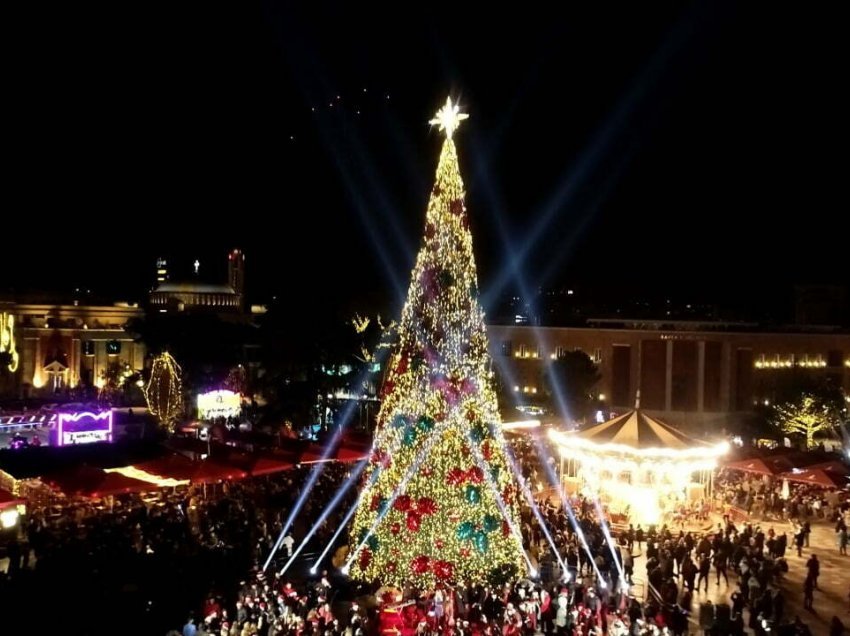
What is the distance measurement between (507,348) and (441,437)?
118 feet

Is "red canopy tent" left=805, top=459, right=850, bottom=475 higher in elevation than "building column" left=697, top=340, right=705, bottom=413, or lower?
lower

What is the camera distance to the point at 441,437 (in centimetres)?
1311

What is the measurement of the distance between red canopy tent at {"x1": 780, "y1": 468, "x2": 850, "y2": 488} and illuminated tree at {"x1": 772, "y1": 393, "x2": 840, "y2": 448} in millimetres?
13530

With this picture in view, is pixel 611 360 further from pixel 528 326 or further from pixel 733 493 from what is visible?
pixel 733 493

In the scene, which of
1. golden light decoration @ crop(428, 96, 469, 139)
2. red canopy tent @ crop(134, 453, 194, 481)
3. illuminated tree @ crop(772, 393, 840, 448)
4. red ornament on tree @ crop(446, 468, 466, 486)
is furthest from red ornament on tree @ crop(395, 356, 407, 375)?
illuminated tree @ crop(772, 393, 840, 448)

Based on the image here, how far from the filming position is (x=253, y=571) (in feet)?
47.9

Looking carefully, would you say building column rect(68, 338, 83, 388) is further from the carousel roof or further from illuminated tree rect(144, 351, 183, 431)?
the carousel roof

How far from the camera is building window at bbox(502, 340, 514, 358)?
48.6 metres

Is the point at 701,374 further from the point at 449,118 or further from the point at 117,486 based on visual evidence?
the point at 449,118

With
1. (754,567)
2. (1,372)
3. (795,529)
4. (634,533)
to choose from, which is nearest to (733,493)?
(795,529)

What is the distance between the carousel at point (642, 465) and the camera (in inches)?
839

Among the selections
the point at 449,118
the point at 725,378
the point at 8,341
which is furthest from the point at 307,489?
the point at 8,341

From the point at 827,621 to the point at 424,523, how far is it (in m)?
7.59

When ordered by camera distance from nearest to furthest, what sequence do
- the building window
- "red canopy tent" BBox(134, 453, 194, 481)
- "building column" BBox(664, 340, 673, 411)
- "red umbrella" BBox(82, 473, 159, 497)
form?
"red umbrella" BBox(82, 473, 159, 497) → "red canopy tent" BBox(134, 453, 194, 481) → "building column" BBox(664, 340, 673, 411) → the building window
